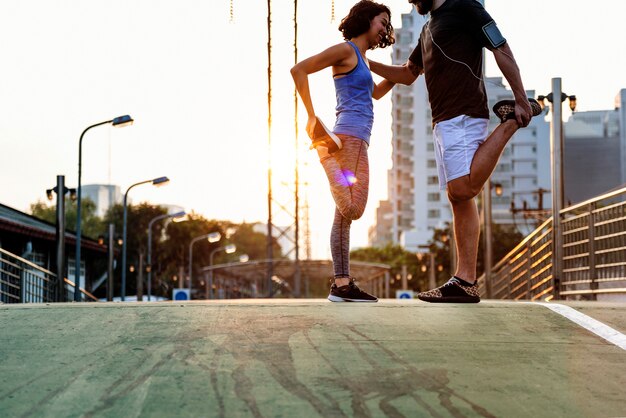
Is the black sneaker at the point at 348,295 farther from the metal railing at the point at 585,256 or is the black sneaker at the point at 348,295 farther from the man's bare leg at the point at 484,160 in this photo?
the metal railing at the point at 585,256

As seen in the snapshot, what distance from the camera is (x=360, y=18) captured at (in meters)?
6.81

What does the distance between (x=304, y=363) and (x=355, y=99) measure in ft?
9.29

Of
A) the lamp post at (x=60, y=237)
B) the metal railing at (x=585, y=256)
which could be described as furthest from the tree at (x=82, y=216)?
the metal railing at (x=585, y=256)

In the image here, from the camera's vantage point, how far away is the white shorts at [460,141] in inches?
250

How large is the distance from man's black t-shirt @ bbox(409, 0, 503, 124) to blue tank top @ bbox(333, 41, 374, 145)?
46 cm

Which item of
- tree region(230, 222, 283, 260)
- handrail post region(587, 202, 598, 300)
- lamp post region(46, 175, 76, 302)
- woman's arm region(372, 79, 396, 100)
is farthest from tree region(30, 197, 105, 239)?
woman's arm region(372, 79, 396, 100)

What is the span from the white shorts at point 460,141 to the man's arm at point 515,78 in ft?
0.77

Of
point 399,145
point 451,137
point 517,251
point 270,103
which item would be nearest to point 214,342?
point 451,137

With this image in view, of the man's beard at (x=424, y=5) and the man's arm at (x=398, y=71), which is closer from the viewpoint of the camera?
the man's beard at (x=424, y=5)

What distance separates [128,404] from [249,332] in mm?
1361

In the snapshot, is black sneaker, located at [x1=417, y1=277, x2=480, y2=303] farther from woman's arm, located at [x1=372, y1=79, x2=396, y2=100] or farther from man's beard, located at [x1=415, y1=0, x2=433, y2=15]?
man's beard, located at [x1=415, y1=0, x2=433, y2=15]

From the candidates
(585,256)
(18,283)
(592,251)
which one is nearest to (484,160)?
(592,251)

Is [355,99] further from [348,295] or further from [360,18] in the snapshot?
[348,295]

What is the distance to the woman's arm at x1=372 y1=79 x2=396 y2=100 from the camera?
722cm
